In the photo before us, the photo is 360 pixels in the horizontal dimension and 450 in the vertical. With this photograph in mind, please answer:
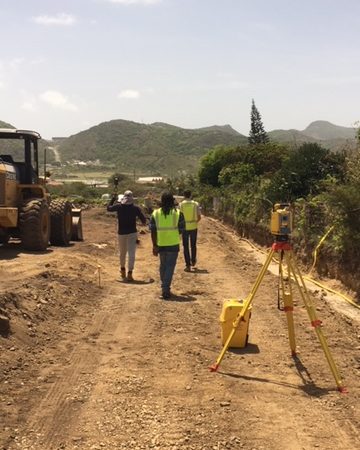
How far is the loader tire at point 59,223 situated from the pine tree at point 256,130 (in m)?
55.6

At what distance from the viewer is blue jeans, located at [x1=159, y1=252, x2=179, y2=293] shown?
363 inches

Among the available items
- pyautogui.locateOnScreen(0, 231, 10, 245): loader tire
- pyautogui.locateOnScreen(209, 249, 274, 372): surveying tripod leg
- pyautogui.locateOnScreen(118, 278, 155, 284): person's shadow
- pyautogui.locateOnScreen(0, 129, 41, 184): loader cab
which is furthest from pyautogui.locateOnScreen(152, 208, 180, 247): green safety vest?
pyautogui.locateOnScreen(0, 129, 41, 184): loader cab

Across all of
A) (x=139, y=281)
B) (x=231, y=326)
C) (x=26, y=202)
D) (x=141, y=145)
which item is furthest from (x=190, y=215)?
(x=141, y=145)

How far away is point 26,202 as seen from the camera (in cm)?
1376

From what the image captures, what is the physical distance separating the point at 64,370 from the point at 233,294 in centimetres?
475

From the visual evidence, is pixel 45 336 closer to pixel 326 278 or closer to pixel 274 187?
pixel 326 278

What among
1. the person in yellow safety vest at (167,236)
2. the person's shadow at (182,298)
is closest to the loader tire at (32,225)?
the person in yellow safety vest at (167,236)

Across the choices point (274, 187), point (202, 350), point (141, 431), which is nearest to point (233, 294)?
point (202, 350)

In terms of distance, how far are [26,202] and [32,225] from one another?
0.81 m

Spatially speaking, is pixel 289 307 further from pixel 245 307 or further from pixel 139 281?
pixel 139 281

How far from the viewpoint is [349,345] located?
23.4ft

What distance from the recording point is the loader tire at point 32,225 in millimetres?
13227

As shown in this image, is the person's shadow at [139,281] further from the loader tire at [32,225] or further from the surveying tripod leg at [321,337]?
the surveying tripod leg at [321,337]

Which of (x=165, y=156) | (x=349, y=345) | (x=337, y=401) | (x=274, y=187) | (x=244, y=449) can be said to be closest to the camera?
(x=244, y=449)
